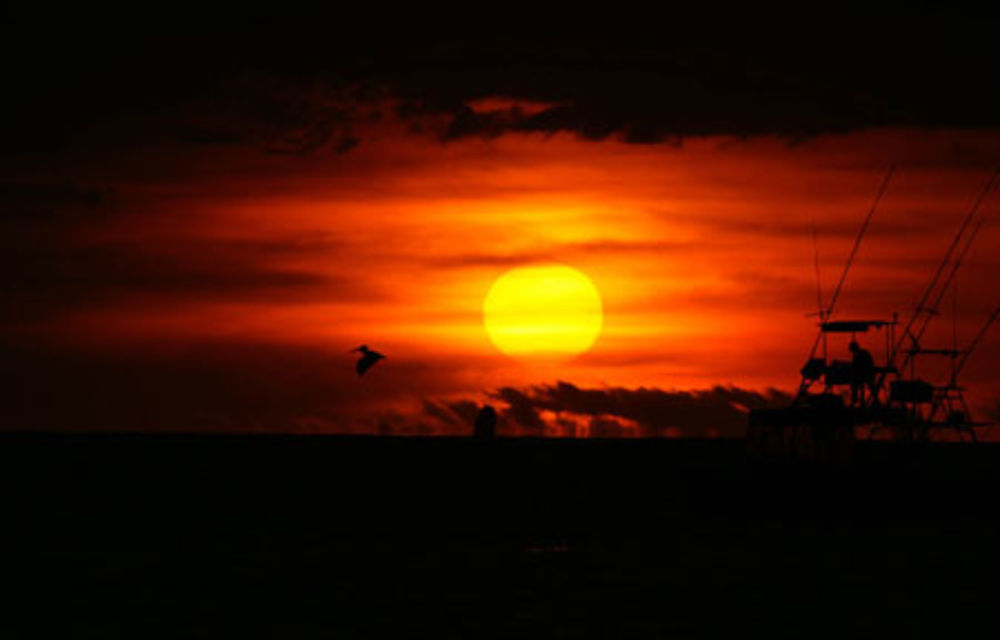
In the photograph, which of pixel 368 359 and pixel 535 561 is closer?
pixel 535 561

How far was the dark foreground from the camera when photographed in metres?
46.4

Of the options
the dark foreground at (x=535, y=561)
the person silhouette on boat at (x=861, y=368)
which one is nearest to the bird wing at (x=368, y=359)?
the dark foreground at (x=535, y=561)

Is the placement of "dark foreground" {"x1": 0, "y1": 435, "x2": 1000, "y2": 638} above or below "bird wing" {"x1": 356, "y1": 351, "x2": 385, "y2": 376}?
below

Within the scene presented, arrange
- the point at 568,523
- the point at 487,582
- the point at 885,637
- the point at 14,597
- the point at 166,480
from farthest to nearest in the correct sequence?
the point at 166,480, the point at 568,523, the point at 487,582, the point at 14,597, the point at 885,637

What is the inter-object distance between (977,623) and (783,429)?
1287 inches

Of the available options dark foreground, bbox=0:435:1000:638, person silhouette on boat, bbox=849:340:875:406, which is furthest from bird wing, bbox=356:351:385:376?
person silhouette on boat, bbox=849:340:875:406

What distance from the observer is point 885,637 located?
43938mm

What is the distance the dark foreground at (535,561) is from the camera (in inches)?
1827

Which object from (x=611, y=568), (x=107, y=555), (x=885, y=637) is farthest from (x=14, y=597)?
(x=885, y=637)

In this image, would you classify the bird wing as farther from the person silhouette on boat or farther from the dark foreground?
the person silhouette on boat

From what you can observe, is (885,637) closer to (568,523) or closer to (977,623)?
(977,623)

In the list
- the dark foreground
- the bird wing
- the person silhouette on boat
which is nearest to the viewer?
the dark foreground

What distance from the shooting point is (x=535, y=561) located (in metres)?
62.9

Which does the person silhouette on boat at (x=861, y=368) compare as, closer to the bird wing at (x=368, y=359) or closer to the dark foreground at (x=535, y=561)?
the dark foreground at (x=535, y=561)
